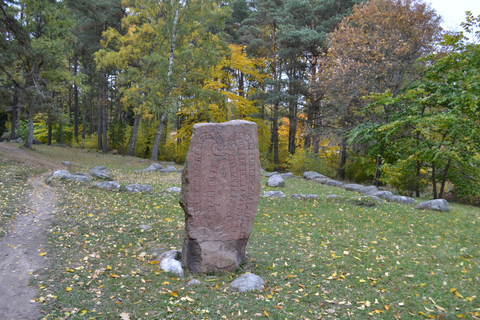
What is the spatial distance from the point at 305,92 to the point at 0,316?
21420 mm

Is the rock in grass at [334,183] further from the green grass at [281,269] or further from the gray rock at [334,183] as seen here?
the green grass at [281,269]

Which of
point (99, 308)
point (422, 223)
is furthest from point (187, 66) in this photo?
point (99, 308)

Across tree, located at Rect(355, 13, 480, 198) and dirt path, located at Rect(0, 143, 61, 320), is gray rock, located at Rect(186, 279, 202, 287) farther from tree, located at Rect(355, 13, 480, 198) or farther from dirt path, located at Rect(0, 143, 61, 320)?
tree, located at Rect(355, 13, 480, 198)

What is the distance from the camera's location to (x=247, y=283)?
4.59 m

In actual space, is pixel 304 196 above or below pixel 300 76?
below

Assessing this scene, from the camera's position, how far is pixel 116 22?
24.4 meters

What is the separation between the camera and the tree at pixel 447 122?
1102 centimetres

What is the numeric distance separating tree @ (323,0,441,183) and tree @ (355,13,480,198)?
1965 mm

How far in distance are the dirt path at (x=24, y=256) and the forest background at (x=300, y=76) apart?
28.0 ft

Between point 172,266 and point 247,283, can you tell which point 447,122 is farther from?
point 172,266

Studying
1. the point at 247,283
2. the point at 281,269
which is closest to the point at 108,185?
the point at 281,269

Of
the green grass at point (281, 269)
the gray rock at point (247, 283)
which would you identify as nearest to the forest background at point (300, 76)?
the green grass at point (281, 269)

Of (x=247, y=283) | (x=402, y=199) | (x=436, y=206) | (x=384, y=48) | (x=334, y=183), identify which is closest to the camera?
(x=247, y=283)

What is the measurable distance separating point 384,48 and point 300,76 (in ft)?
29.7
